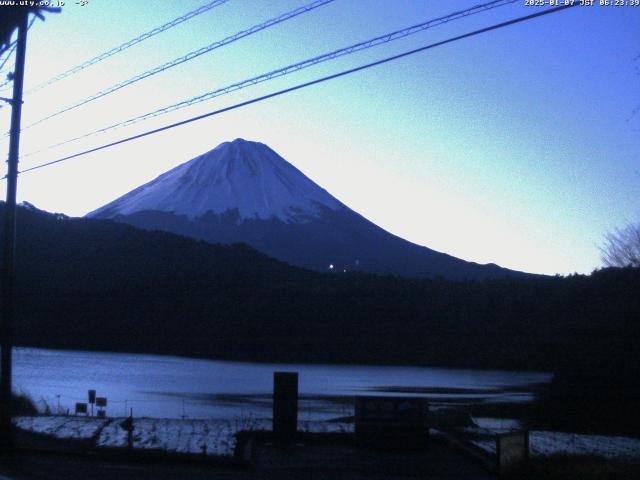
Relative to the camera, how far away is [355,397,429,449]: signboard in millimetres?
14805

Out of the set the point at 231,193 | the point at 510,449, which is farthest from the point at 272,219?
the point at 510,449

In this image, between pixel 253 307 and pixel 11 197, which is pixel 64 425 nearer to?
pixel 11 197

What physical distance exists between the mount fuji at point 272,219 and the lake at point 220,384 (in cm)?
5771

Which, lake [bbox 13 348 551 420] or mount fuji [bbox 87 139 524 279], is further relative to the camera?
mount fuji [bbox 87 139 524 279]

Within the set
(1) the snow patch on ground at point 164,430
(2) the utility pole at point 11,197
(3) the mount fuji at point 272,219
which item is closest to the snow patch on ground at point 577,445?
(1) the snow patch on ground at point 164,430

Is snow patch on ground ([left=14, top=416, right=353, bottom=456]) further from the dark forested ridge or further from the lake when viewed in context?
the dark forested ridge

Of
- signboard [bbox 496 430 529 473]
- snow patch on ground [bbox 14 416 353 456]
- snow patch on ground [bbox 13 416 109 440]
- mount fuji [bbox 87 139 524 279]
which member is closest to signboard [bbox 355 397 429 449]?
snow patch on ground [bbox 14 416 353 456]

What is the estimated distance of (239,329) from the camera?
210 feet

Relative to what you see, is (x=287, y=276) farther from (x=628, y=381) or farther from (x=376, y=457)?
(x=376, y=457)

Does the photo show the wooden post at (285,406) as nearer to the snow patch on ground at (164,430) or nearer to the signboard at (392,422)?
the snow patch on ground at (164,430)

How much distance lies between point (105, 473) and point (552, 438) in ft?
25.6

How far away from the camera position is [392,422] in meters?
14.9

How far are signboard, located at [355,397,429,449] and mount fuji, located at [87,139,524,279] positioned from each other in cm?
9149

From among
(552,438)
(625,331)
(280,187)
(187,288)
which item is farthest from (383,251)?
(552,438)
